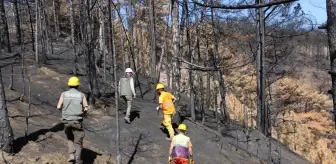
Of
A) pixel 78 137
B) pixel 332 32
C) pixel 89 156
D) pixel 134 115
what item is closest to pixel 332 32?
pixel 332 32

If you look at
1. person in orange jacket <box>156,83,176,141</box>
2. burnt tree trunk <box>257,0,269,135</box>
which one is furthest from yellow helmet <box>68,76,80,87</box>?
burnt tree trunk <box>257,0,269,135</box>

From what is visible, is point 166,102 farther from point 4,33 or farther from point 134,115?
point 4,33

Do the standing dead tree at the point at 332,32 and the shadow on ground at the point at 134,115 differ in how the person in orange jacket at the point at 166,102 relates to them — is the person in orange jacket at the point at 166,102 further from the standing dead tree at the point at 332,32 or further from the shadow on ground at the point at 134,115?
the standing dead tree at the point at 332,32

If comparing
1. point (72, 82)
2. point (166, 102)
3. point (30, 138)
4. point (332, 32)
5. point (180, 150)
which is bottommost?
point (180, 150)

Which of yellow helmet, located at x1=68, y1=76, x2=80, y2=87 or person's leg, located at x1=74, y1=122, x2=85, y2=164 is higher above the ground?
yellow helmet, located at x1=68, y1=76, x2=80, y2=87

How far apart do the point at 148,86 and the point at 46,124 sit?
14.7 metres

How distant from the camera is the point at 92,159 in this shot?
34.6 ft

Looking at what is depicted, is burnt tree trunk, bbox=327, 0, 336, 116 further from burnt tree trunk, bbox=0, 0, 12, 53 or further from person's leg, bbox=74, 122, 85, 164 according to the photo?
burnt tree trunk, bbox=0, 0, 12, 53

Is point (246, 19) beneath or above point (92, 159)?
above

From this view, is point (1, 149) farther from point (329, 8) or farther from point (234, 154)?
point (234, 154)

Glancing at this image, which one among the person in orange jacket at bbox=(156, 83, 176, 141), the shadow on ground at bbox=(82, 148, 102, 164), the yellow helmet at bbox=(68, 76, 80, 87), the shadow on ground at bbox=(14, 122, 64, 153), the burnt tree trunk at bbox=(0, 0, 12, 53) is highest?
the burnt tree trunk at bbox=(0, 0, 12, 53)

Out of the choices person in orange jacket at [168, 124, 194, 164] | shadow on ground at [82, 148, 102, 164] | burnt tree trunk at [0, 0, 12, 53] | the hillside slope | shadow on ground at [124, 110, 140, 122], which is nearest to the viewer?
person in orange jacket at [168, 124, 194, 164]

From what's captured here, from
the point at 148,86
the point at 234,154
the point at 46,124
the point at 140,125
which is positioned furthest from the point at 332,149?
the point at 46,124

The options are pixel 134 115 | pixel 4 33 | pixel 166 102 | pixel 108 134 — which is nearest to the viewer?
pixel 166 102
